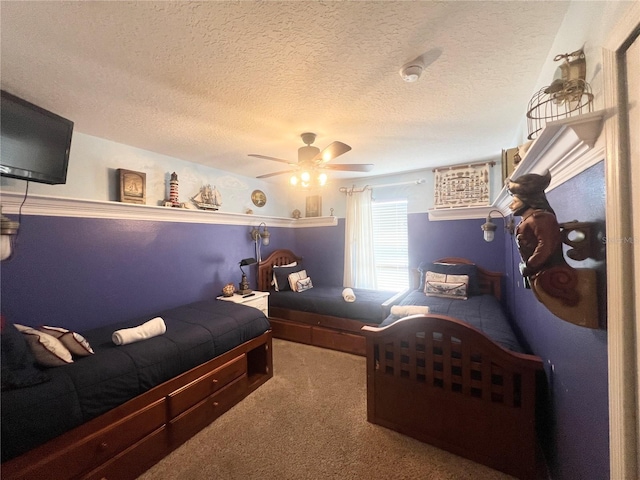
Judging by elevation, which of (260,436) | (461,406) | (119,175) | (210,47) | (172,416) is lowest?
(260,436)

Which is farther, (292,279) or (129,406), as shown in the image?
(292,279)

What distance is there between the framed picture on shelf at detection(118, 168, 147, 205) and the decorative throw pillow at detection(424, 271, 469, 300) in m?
3.38

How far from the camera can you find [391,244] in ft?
12.7

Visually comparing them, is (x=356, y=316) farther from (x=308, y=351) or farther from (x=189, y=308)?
(x=189, y=308)

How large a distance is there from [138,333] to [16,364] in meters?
0.55

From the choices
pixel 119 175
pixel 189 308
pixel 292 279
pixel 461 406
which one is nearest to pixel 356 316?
pixel 292 279

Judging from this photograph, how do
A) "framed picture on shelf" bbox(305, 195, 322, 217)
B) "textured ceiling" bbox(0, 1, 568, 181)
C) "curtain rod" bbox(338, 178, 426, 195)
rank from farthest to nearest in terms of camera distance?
"framed picture on shelf" bbox(305, 195, 322, 217), "curtain rod" bbox(338, 178, 426, 195), "textured ceiling" bbox(0, 1, 568, 181)

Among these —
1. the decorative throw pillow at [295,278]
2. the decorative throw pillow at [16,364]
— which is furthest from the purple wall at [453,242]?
the decorative throw pillow at [16,364]

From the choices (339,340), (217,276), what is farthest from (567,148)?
(217,276)

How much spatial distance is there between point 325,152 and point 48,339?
2.07 m

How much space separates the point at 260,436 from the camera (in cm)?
173

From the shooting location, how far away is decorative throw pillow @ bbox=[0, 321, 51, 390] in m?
1.13

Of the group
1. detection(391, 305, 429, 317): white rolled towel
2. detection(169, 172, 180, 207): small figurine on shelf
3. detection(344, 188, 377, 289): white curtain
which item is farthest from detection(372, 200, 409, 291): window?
detection(169, 172, 180, 207): small figurine on shelf

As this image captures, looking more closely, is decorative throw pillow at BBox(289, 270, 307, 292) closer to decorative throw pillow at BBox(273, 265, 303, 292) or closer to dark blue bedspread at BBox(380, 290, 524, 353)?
decorative throw pillow at BBox(273, 265, 303, 292)
